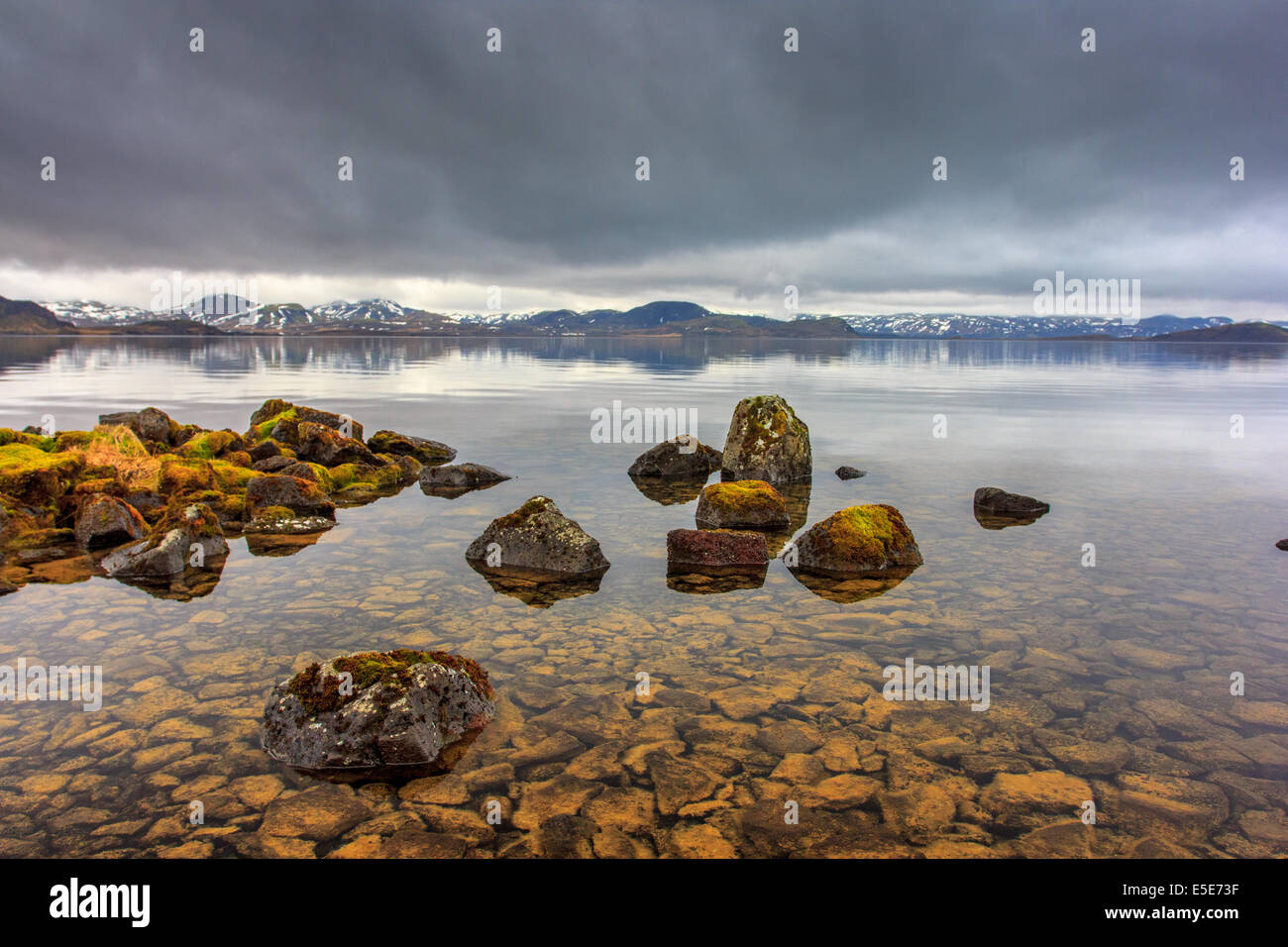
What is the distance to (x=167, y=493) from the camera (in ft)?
67.8

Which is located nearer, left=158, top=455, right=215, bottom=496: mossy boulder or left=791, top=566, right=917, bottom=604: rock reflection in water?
left=791, top=566, right=917, bottom=604: rock reflection in water

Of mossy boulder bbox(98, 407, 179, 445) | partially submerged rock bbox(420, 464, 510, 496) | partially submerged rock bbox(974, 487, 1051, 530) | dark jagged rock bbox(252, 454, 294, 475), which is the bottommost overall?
partially submerged rock bbox(974, 487, 1051, 530)

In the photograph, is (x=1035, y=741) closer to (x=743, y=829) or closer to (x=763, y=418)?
(x=743, y=829)

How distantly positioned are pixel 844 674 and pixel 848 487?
49.6 feet

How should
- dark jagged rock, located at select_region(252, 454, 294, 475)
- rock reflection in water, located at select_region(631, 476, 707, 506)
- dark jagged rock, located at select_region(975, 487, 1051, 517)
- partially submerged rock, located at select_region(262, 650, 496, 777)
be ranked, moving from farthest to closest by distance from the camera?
dark jagged rock, located at select_region(252, 454, 294, 475)
rock reflection in water, located at select_region(631, 476, 707, 506)
dark jagged rock, located at select_region(975, 487, 1051, 517)
partially submerged rock, located at select_region(262, 650, 496, 777)

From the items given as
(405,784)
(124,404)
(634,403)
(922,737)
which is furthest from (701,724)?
(124,404)

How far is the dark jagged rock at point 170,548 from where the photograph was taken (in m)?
14.8

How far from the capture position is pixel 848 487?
24.9 metres

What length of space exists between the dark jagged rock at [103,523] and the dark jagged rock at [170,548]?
134 cm

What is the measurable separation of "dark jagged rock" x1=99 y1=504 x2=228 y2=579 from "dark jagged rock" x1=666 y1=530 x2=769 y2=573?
32.2 ft

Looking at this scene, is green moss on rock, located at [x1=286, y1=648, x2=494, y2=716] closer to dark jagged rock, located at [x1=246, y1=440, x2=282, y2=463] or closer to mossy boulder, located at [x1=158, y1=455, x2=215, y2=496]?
mossy boulder, located at [x1=158, y1=455, x2=215, y2=496]

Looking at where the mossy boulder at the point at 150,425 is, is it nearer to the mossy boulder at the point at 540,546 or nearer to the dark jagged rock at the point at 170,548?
the dark jagged rock at the point at 170,548

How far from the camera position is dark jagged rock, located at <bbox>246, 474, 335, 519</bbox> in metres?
20.1

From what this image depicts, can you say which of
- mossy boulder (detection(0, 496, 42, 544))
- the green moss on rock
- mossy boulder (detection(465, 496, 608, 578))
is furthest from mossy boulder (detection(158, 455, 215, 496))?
the green moss on rock
